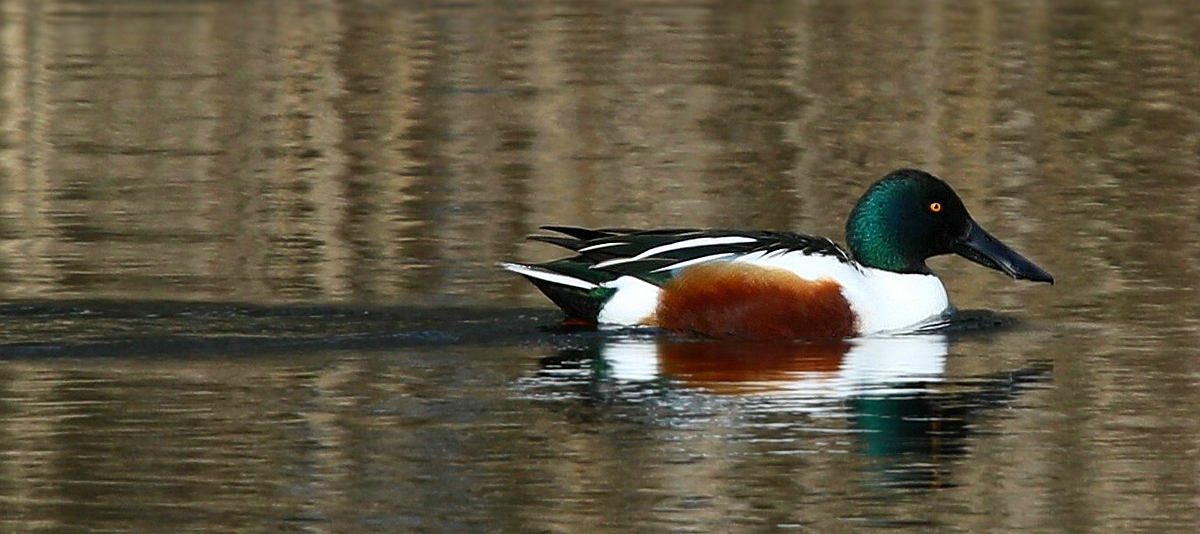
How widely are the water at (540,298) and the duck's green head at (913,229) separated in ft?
0.68

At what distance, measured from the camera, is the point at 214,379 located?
823cm

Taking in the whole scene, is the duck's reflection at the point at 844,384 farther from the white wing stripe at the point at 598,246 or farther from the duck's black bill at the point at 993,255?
the duck's black bill at the point at 993,255

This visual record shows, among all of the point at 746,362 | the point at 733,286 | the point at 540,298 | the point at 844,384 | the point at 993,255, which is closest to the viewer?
the point at 844,384

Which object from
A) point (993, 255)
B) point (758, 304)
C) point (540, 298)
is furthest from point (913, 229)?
point (540, 298)

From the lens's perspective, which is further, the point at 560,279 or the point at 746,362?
the point at 560,279

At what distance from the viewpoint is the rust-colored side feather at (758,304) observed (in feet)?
30.4

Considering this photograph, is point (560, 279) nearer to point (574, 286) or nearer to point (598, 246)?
point (574, 286)

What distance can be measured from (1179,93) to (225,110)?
22.3 feet

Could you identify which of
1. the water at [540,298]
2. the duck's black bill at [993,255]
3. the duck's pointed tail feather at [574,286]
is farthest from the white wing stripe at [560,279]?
the duck's black bill at [993,255]

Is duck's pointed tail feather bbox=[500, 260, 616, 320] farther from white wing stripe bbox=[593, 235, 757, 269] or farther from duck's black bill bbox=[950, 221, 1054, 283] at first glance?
duck's black bill bbox=[950, 221, 1054, 283]

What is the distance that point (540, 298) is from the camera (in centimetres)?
1008

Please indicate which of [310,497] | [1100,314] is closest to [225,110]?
[1100,314]

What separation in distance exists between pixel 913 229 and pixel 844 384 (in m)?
1.68

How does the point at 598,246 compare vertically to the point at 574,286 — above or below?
above
